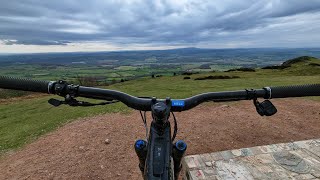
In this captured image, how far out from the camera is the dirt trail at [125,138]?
7438 mm

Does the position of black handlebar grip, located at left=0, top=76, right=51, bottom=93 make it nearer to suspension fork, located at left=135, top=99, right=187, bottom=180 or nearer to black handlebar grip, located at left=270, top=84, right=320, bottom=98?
suspension fork, located at left=135, top=99, right=187, bottom=180

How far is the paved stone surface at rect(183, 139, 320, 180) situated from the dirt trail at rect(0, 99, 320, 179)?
2016 millimetres

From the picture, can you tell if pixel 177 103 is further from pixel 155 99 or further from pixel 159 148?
pixel 159 148

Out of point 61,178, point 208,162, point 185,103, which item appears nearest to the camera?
point 185,103

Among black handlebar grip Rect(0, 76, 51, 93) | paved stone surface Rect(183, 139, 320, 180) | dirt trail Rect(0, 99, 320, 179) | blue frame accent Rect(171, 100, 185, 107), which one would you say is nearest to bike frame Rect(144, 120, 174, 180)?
blue frame accent Rect(171, 100, 185, 107)

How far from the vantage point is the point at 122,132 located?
9930mm

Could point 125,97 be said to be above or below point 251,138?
above

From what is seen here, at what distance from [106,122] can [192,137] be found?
13.4ft

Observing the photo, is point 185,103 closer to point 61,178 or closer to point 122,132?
point 61,178

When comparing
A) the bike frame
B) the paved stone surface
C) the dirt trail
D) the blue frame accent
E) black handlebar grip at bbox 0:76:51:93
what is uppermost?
black handlebar grip at bbox 0:76:51:93

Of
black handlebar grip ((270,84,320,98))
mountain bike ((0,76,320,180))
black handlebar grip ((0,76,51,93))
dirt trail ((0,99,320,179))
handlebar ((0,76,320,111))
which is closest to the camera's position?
mountain bike ((0,76,320,180))

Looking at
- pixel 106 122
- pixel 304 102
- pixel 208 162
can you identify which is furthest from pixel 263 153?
pixel 304 102

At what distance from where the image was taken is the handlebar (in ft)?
9.02

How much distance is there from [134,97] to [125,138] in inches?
271
